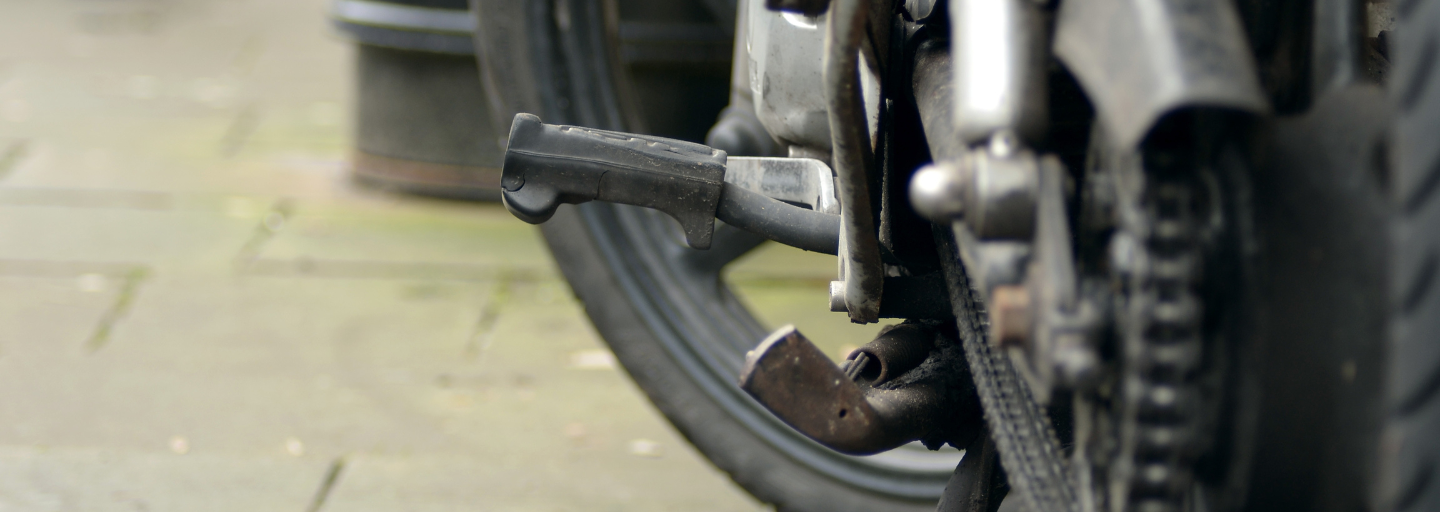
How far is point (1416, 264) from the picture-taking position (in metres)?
0.48

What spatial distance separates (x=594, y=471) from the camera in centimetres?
162

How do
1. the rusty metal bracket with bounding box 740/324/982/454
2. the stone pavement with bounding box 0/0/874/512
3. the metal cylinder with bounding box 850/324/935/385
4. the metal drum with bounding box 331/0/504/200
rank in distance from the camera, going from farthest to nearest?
the metal drum with bounding box 331/0/504/200 < the stone pavement with bounding box 0/0/874/512 < the metal cylinder with bounding box 850/324/935/385 < the rusty metal bracket with bounding box 740/324/982/454

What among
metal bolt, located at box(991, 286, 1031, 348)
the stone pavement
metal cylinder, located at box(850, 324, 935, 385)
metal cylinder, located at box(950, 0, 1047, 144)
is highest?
metal cylinder, located at box(950, 0, 1047, 144)

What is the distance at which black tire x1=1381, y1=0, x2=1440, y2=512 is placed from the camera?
472mm

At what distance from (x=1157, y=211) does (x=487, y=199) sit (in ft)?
8.11

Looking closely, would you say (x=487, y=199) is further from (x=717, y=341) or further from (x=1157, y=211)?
(x=1157, y=211)

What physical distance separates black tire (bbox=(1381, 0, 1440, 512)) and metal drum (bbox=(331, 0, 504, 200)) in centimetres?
246

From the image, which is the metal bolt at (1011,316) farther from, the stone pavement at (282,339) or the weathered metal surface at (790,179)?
the stone pavement at (282,339)

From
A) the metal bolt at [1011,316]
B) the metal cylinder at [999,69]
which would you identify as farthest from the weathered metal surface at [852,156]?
the metal bolt at [1011,316]

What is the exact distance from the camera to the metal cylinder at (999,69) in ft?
1.93

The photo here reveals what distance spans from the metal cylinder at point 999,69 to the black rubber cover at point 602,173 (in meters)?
0.36

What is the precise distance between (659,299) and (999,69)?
889 millimetres

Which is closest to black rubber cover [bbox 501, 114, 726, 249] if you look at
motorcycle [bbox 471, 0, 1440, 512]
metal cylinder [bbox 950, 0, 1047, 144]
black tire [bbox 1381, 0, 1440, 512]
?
motorcycle [bbox 471, 0, 1440, 512]

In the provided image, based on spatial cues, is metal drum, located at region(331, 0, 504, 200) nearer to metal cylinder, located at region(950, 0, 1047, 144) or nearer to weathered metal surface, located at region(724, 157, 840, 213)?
weathered metal surface, located at region(724, 157, 840, 213)
